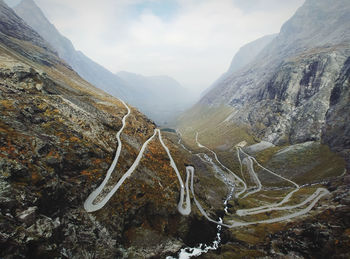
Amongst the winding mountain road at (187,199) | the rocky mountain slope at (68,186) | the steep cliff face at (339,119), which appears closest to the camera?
the rocky mountain slope at (68,186)

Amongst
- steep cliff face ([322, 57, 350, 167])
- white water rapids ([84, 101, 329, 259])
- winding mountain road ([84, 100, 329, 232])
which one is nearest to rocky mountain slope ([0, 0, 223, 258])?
winding mountain road ([84, 100, 329, 232])

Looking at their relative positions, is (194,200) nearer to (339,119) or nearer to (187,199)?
(187,199)

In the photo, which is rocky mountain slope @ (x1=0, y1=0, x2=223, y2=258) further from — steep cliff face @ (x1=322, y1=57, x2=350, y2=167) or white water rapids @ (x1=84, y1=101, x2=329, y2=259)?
steep cliff face @ (x1=322, y1=57, x2=350, y2=167)

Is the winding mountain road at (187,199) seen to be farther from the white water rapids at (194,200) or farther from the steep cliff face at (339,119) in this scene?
the steep cliff face at (339,119)

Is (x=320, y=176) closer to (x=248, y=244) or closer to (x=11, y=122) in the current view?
(x=248, y=244)

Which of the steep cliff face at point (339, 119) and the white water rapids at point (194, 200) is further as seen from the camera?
the steep cliff face at point (339, 119)

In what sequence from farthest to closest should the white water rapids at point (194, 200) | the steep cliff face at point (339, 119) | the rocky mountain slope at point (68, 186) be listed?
the steep cliff face at point (339, 119)
the white water rapids at point (194, 200)
the rocky mountain slope at point (68, 186)

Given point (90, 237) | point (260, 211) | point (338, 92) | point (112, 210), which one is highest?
point (338, 92)

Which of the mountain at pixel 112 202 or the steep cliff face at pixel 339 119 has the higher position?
the steep cliff face at pixel 339 119

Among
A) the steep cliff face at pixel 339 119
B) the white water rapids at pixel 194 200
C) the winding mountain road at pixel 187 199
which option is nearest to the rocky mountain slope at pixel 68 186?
the winding mountain road at pixel 187 199

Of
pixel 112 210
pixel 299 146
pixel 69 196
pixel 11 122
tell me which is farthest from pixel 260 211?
pixel 299 146

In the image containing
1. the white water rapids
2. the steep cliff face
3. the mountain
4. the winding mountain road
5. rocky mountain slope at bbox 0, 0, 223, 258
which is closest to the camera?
rocky mountain slope at bbox 0, 0, 223, 258
